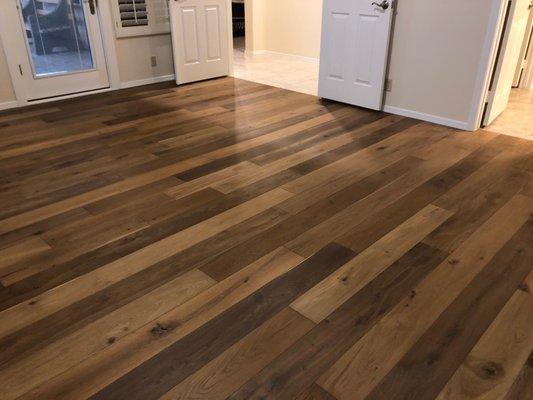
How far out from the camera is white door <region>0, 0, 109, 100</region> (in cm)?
422

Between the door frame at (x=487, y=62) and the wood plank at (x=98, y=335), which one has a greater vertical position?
the door frame at (x=487, y=62)

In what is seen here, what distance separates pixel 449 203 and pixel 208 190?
1.48 m

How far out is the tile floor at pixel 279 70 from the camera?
5.43 m

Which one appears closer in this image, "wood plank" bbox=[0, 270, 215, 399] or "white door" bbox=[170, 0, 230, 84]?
"wood plank" bbox=[0, 270, 215, 399]

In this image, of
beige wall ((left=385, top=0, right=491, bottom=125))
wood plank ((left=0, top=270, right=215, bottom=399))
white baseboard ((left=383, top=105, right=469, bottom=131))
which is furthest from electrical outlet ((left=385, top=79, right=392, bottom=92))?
wood plank ((left=0, top=270, right=215, bottom=399))

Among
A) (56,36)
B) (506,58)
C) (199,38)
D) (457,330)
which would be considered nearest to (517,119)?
(506,58)

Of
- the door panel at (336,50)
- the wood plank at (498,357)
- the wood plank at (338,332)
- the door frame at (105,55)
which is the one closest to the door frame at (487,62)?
the door panel at (336,50)

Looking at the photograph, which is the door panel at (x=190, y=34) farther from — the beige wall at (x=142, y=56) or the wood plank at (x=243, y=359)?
the wood plank at (x=243, y=359)

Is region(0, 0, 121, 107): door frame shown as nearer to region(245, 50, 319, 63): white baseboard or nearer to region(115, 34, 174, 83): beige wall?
region(115, 34, 174, 83): beige wall

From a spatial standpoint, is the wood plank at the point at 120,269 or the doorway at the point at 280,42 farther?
the doorway at the point at 280,42

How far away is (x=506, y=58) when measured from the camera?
3660 mm

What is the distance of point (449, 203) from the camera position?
264 cm

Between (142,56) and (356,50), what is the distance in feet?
8.26

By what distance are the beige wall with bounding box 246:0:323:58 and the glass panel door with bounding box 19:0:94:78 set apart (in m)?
3.13
